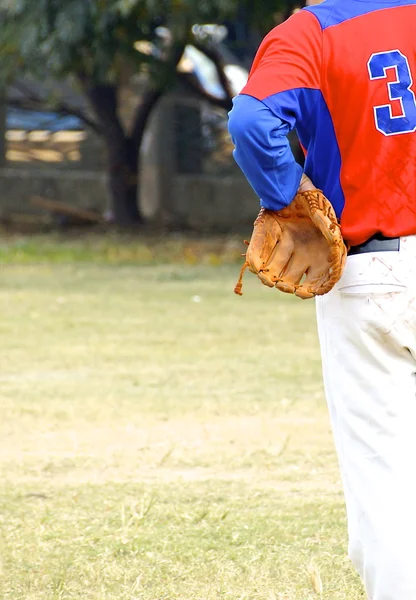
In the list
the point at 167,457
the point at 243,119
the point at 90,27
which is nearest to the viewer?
the point at 243,119

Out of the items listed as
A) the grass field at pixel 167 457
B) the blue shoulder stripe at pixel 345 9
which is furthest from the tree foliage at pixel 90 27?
the blue shoulder stripe at pixel 345 9

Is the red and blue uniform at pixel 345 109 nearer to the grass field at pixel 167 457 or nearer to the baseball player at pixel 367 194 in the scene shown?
the baseball player at pixel 367 194

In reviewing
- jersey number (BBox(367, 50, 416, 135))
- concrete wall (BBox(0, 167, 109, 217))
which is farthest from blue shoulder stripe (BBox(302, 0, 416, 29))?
concrete wall (BBox(0, 167, 109, 217))

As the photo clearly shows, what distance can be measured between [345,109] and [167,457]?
2.87 m

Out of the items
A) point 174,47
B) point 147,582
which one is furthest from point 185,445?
point 174,47

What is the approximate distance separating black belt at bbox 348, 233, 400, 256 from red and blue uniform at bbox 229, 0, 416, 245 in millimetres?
19

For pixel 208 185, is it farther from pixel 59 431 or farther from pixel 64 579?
pixel 64 579

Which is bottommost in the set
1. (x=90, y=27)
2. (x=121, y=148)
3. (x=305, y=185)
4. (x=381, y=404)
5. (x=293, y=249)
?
(x=121, y=148)

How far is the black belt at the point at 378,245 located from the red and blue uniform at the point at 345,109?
2cm

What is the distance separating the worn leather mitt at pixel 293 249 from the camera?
2920 millimetres

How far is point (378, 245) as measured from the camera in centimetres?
291

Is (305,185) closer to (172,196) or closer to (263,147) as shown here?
(263,147)

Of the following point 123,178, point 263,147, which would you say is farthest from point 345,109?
point 123,178

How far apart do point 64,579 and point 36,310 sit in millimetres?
6609
